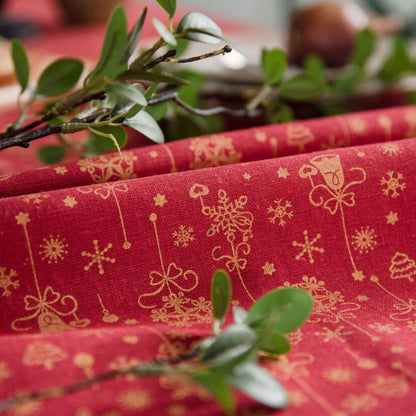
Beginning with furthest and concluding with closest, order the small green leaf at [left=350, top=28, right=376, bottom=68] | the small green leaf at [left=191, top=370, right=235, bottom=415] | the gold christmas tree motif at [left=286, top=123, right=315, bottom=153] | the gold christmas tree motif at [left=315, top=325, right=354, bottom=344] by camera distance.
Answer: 1. the small green leaf at [left=350, top=28, right=376, bottom=68]
2. the gold christmas tree motif at [left=286, top=123, right=315, bottom=153]
3. the gold christmas tree motif at [left=315, top=325, right=354, bottom=344]
4. the small green leaf at [left=191, top=370, right=235, bottom=415]

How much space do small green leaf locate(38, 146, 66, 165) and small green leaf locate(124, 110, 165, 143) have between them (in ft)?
0.61

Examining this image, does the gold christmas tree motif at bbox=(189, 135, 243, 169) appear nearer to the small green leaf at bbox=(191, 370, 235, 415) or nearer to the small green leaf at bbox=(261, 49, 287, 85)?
the small green leaf at bbox=(261, 49, 287, 85)

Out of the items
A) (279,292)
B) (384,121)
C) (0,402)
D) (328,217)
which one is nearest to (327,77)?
(384,121)

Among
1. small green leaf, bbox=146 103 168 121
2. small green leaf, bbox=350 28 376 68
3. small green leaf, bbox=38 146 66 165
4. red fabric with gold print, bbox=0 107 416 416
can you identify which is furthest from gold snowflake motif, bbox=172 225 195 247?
small green leaf, bbox=350 28 376 68

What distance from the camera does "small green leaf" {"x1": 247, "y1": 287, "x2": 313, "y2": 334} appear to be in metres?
0.32

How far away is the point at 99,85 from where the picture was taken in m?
0.35

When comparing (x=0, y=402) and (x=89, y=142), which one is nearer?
(x=0, y=402)

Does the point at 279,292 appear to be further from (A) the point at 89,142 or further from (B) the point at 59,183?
(A) the point at 89,142

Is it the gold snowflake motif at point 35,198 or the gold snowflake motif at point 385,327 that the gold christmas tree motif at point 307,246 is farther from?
the gold snowflake motif at point 35,198

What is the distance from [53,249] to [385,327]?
22cm

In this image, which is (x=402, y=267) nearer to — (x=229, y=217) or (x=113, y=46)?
(x=229, y=217)

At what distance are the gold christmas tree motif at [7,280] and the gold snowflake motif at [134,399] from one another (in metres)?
0.12

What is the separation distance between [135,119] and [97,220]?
0.07m

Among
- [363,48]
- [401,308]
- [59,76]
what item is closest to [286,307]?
[401,308]
